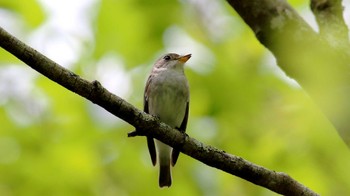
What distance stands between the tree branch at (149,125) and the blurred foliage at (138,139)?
910mm

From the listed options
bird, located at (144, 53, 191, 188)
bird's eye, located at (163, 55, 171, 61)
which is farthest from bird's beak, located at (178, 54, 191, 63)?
bird's eye, located at (163, 55, 171, 61)

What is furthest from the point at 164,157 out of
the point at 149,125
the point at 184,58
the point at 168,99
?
the point at 149,125

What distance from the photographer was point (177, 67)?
18.0 feet

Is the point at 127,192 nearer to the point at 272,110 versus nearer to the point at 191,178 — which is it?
the point at 191,178

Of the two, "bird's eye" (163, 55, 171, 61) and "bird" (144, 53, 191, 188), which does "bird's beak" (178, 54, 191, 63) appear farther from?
"bird's eye" (163, 55, 171, 61)

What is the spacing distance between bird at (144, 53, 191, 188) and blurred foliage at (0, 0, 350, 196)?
233 millimetres

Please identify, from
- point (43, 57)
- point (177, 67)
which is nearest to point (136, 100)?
point (177, 67)

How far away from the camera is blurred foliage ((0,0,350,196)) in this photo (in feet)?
12.8

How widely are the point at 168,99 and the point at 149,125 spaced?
2206 millimetres

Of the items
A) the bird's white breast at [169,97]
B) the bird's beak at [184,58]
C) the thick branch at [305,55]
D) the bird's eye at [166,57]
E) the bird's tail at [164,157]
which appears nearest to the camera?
the thick branch at [305,55]

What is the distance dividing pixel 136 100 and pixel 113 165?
838 mm

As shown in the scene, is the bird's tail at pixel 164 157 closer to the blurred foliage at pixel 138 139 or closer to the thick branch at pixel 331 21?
the blurred foliage at pixel 138 139

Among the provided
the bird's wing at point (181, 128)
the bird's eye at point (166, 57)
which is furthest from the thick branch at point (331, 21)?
the bird's eye at point (166, 57)

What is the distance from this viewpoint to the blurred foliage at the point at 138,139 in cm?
389
